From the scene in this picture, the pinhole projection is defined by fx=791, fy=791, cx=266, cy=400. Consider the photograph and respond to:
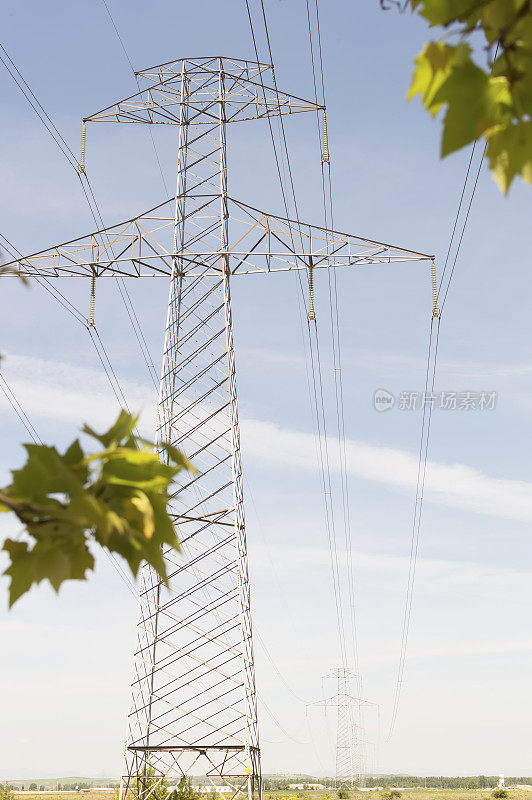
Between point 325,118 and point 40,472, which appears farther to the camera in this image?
point 325,118

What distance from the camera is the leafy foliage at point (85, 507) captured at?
146 cm

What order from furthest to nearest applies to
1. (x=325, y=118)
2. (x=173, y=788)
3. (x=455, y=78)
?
(x=325, y=118) → (x=173, y=788) → (x=455, y=78)

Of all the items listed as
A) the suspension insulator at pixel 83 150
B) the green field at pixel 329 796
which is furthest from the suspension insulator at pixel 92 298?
the green field at pixel 329 796

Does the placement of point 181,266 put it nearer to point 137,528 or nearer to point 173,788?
point 173,788

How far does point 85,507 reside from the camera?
143 cm

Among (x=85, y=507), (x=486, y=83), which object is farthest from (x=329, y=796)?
(x=486, y=83)

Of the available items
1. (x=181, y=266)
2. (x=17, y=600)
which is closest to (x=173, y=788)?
(x=181, y=266)

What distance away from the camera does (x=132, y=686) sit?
1616cm

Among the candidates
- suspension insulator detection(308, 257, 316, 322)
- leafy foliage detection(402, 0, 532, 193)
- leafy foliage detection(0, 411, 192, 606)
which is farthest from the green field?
leafy foliage detection(402, 0, 532, 193)

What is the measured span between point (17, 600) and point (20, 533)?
146 millimetres

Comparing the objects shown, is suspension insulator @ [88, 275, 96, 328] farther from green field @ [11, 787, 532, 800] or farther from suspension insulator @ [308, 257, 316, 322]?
green field @ [11, 787, 532, 800]

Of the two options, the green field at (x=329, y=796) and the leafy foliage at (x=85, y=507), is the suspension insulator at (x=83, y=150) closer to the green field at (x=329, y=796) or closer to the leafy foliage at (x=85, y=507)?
the leafy foliage at (x=85, y=507)

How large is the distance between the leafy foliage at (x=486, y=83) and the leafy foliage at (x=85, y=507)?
0.80m

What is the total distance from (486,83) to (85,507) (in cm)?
100
